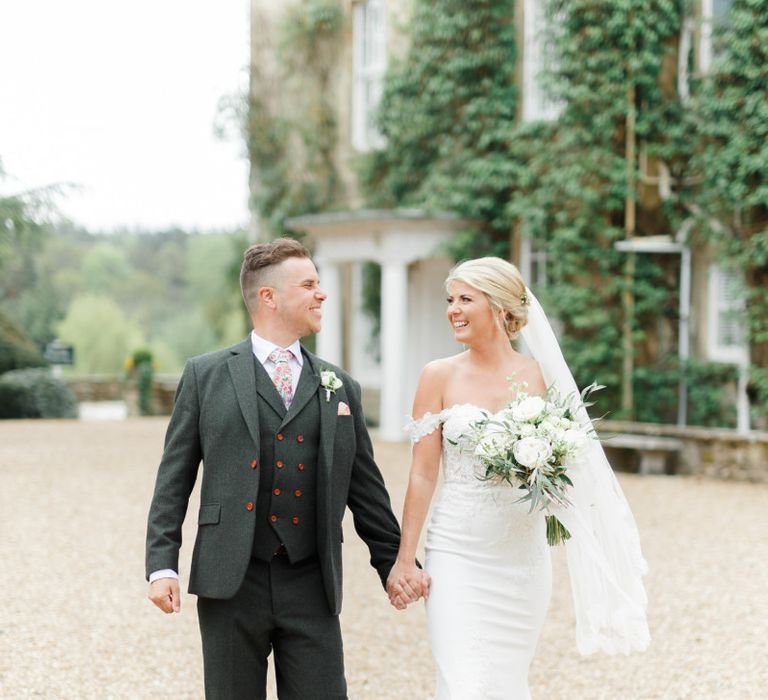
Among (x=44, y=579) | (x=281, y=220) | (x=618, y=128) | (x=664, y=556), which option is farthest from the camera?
(x=281, y=220)

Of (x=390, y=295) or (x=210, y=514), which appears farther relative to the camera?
(x=390, y=295)

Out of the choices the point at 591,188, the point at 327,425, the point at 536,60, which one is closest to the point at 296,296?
the point at 327,425

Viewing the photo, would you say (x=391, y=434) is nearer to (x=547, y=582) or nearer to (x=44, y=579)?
(x=44, y=579)

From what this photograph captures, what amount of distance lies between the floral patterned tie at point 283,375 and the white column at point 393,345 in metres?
11.2

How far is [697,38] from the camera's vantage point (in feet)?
43.9

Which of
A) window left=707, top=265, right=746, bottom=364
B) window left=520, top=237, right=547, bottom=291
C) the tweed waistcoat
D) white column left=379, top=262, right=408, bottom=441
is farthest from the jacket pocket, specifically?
window left=520, top=237, right=547, bottom=291

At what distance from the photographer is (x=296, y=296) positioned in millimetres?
3225

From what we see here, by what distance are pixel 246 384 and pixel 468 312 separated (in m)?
0.82

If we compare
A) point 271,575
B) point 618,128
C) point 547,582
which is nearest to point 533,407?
point 547,582

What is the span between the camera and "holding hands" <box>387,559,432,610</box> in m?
3.49

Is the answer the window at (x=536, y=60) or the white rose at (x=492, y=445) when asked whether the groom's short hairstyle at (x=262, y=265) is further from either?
the window at (x=536, y=60)

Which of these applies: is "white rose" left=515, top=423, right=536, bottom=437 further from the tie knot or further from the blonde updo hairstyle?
the tie knot

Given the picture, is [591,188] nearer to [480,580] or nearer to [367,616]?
[367,616]

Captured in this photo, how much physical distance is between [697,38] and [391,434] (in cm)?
615
